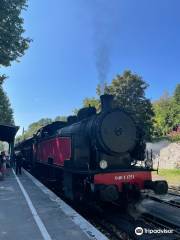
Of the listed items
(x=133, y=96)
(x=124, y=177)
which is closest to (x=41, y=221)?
(x=124, y=177)

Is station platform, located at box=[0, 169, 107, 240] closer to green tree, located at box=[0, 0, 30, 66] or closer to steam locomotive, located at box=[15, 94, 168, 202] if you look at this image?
steam locomotive, located at box=[15, 94, 168, 202]

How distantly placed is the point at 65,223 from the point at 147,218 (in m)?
2.70

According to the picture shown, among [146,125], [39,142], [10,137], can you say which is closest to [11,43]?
[39,142]

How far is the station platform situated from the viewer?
7.35 m

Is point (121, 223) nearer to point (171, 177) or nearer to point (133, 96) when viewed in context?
point (171, 177)

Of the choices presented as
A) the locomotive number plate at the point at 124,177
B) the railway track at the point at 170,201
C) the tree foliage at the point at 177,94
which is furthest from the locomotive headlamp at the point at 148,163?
the tree foliage at the point at 177,94

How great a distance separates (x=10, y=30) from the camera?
17.9 metres

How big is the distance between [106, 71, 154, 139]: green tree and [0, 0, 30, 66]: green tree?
18.7 meters

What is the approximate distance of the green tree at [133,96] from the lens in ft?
120

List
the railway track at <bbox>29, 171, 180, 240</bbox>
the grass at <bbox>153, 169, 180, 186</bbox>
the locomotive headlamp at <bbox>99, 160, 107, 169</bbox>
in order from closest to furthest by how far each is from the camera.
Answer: the railway track at <bbox>29, 171, 180, 240</bbox>
the locomotive headlamp at <bbox>99, 160, 107, 169</bbox>
the grass at <bbox>153, 169, 180, 186</bbox>

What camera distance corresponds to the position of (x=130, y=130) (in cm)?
1132

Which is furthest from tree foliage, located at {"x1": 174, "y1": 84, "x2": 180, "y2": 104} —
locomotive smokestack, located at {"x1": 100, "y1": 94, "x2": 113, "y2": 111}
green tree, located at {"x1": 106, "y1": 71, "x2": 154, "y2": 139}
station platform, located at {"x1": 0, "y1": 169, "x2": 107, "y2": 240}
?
station platform, located at {"x1": 0, "y1": 169, "x2": 107, "y2": 240}

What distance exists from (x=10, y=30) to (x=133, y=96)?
70.3 feet

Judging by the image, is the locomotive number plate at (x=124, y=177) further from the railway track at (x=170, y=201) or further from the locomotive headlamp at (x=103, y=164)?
the railway track at (x=170, y=201)
